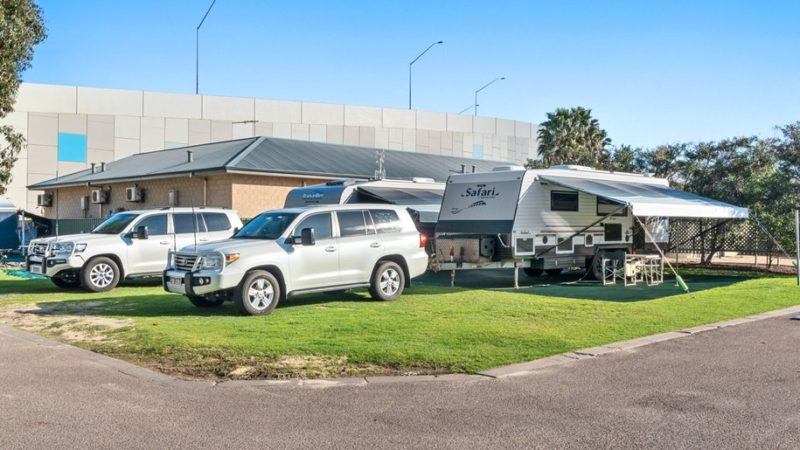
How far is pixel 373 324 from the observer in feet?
34.9

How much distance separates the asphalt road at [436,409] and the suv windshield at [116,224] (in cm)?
876

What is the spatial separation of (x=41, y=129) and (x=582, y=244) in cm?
3698

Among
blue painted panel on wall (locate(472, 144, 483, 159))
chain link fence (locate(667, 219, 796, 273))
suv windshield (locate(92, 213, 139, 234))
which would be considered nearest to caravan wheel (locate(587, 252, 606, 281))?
chain link fence (locate(667, 219, 796, 273))

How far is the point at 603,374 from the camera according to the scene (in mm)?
7535

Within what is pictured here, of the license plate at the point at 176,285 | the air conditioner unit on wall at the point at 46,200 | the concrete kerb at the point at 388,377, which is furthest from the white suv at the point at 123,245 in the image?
the air conditioner unit on wall at the point at 46,200

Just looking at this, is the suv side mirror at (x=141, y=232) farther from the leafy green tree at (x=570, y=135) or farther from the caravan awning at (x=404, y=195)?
the leafy green tree at (x=570, y=135)

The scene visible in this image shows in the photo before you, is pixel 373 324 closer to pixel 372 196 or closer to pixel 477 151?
pixel 372 196

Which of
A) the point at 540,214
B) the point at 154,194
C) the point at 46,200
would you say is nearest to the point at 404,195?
the point at 540,214

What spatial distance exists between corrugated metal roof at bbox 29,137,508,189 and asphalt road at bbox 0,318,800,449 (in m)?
18.3

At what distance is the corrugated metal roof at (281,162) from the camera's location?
26.2 metres

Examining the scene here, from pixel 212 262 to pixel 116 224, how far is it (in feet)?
20.5

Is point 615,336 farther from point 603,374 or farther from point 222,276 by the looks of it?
point 222,276

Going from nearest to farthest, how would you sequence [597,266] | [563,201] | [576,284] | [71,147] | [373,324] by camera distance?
1. [373,324]
2. [576,284]
3. [563,201]
4. [597,266]
5. [71,147]

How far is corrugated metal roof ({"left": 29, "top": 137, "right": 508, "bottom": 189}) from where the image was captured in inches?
1033
